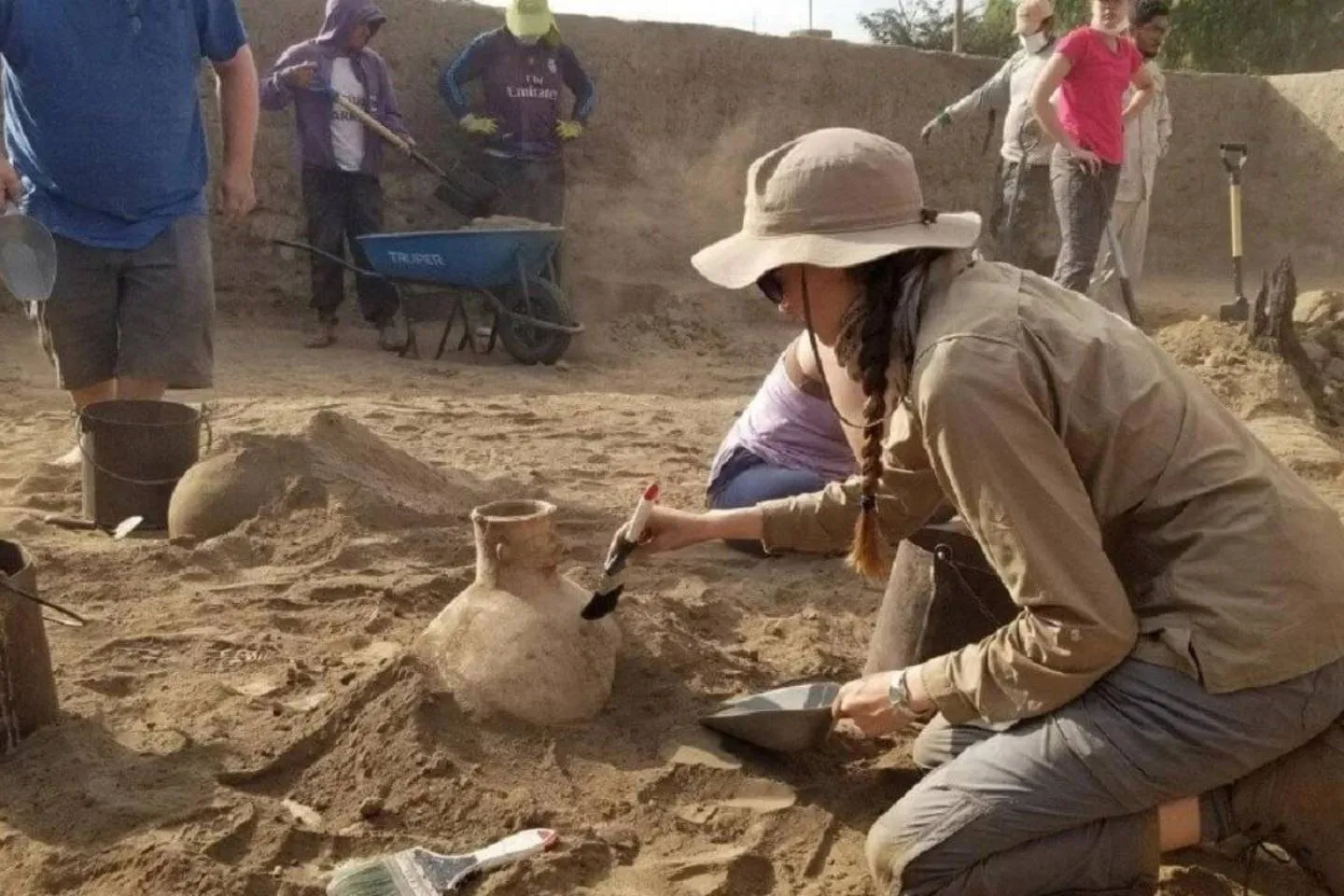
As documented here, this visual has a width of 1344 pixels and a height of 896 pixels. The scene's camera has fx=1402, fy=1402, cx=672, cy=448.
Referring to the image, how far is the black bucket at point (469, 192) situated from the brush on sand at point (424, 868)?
252 inches

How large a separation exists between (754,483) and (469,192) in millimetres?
5009

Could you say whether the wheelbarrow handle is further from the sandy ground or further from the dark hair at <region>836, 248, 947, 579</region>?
the dark hair at <region>836, 248, 947, 579</region>

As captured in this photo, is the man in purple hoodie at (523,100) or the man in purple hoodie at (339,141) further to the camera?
the man in purple hoodie at (523,100)

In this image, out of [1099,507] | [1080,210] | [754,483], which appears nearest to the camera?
[1099,507]

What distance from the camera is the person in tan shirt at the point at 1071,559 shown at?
80.4 inches

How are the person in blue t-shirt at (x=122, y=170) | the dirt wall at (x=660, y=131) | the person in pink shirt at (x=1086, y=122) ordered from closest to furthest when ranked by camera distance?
the person in blue t-shirt at (x=122, y=170) < the person in pink shirt at (x=1086, y=122) < the dirt wall at (x=660, y=131)

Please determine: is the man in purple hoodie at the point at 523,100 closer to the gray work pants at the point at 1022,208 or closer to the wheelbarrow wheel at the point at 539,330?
the wheelbarrow wheel at the point at 539,330

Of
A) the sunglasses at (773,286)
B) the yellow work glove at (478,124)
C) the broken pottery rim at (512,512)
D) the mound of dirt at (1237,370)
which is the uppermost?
the yellow work glove at (478,124)

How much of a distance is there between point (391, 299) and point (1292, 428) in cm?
483

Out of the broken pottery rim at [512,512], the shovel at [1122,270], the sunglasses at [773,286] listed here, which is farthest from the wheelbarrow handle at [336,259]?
the sunglasses at [773,286]

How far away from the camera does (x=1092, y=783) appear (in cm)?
221

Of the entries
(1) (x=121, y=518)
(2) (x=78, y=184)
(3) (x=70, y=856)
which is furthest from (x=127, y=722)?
(2) (x=78, y=184)

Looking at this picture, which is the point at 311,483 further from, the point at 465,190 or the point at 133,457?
the point at 465,190

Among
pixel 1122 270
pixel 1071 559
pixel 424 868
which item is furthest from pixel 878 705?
pixel 1122 270
